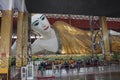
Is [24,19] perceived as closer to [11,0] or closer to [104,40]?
[11,0]

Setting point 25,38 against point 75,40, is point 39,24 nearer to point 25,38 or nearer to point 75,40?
point 25,38

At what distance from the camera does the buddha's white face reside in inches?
592

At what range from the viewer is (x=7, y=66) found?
948 cm

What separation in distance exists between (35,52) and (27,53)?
2741mm

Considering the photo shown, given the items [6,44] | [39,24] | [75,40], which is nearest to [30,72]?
[6,44]

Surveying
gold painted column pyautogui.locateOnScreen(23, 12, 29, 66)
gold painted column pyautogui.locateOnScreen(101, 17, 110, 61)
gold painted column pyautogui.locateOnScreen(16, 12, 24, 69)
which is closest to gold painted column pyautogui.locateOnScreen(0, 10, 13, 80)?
gold painted column pyautogui.locateOnScreen(16, 12, 24, 69)

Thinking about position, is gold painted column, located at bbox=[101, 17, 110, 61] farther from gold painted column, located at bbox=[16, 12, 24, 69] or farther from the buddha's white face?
gold painted column, located at bbox=[16, 12, 24, 69]

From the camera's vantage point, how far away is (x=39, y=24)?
15.3 m

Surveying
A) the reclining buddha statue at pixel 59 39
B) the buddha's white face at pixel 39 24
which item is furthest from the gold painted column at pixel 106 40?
the buddha's white face at pixel 39 24

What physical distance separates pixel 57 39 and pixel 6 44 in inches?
246

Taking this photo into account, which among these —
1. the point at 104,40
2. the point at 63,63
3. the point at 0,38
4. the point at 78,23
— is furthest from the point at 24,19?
the point at 78,23

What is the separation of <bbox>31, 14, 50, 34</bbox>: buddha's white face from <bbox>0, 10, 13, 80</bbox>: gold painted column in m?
4.74

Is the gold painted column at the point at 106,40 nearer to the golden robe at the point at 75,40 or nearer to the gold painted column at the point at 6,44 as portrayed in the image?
the golden robe at the point at 75,40

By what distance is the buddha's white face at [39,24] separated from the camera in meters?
15.0
